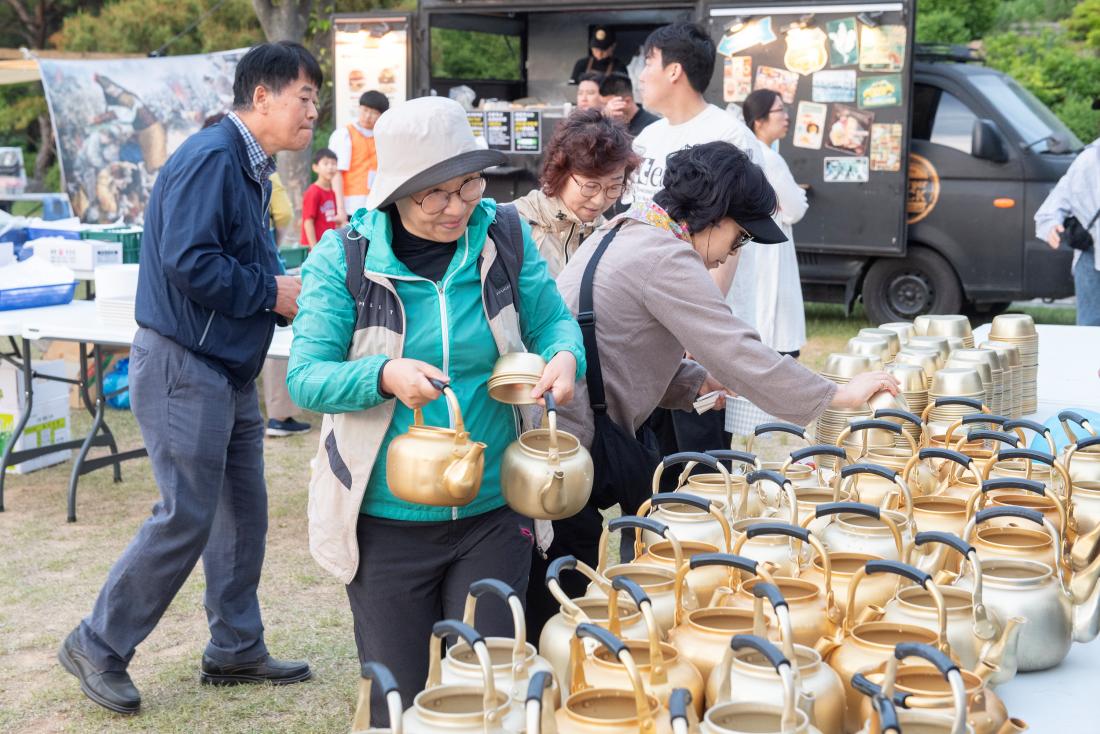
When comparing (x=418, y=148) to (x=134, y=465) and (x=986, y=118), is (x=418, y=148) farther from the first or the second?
(x=986, y=118)

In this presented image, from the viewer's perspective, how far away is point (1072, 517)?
226 centimetres

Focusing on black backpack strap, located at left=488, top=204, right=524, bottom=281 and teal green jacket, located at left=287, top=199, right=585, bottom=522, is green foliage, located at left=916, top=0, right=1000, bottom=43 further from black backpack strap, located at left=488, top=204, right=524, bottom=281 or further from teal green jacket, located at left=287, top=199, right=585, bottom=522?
teal green jacket, located at left=287, top=199, right=585, bottom=522

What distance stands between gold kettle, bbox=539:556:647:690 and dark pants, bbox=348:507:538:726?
0.56 m

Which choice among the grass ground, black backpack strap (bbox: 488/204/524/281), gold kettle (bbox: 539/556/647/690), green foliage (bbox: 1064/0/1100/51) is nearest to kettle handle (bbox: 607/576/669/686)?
gold kettle (bbox: 539/556/647/690)

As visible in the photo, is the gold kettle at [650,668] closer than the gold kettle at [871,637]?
Yes

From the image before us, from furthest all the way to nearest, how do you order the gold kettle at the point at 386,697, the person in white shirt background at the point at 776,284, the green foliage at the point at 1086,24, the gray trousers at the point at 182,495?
the green foliage at the point at 1086,24
the person in white shirt background at the point at 776,284
the gray trousers at the point at 182,495
the gold kettle at the point at 386,697

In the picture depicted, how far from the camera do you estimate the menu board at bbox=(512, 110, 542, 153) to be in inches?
379

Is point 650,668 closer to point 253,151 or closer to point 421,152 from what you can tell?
point 421,152

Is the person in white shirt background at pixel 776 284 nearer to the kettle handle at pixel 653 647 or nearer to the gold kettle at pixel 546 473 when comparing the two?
the gold kettle at pixel 546 473

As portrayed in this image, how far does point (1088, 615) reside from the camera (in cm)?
194

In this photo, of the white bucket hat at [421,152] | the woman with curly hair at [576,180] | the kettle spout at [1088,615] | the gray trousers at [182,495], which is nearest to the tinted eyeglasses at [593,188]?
the woman with curly hair at [576,180]

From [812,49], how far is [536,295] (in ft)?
22.0

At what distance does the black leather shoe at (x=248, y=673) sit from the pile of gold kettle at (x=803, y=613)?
1716 millimetres

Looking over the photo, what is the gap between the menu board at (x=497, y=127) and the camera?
962cm
